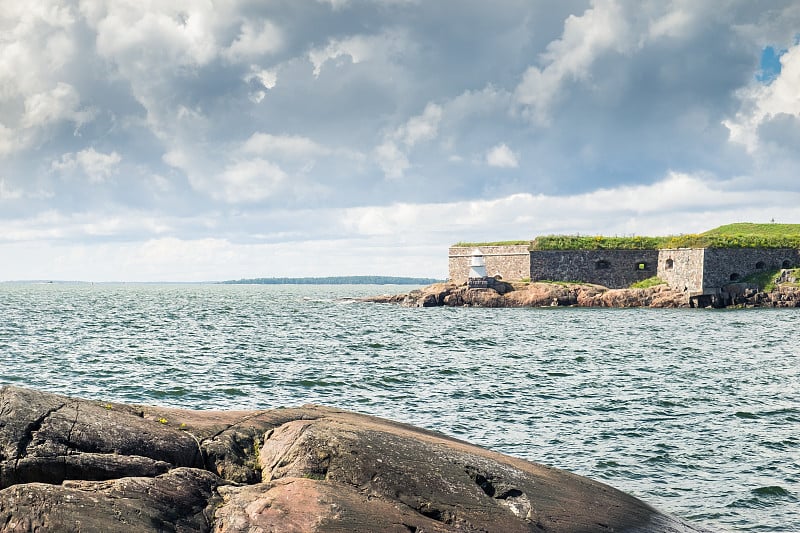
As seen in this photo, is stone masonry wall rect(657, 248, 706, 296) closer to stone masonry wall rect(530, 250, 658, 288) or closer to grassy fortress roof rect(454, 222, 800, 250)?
grassy fortress roof rect(454, 222, 800, 250)

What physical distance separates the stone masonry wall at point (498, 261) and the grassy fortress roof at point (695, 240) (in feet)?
3.16

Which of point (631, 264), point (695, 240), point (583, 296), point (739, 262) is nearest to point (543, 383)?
point (583, 296)

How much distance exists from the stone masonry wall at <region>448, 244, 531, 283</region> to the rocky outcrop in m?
6.06

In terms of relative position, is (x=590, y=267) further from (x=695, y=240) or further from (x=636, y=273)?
(x=695, y=240)

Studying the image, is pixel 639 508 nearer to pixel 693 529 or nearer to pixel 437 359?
pixel 693 529

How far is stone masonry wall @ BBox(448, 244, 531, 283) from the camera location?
251 ft

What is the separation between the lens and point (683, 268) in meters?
67.5

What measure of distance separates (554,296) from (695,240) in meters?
15.2

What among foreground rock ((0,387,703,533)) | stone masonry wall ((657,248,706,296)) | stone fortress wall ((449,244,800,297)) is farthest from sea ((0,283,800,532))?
stone fortress wall ((449,244,800,297))

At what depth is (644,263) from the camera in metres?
73.9

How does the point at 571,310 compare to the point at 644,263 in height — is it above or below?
below

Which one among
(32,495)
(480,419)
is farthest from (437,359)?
(32,495)

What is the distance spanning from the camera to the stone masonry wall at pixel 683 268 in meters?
64.8

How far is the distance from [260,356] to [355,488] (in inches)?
937
